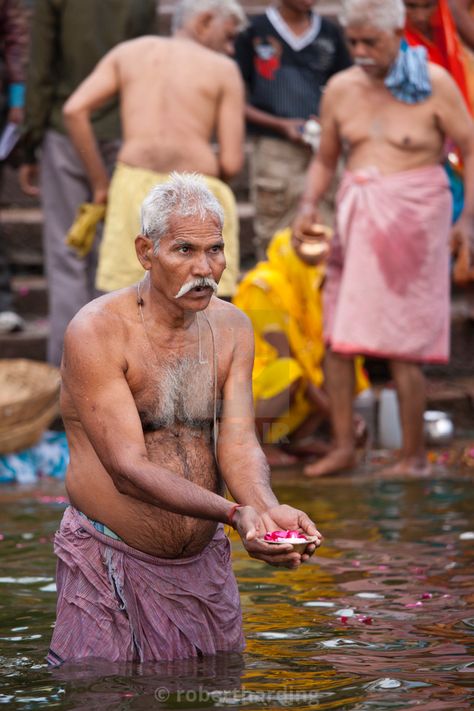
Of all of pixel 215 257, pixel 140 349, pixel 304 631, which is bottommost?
pixel 304 631

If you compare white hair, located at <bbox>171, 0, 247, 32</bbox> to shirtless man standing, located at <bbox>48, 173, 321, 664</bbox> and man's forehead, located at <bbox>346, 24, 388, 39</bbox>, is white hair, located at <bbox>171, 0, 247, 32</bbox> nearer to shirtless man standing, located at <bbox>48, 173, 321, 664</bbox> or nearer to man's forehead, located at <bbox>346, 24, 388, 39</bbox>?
man's forehead, located at <bbox>346, 24, 388, 39</bbox>

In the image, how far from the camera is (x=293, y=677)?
4867mm

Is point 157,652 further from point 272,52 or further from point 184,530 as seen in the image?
point 272,52

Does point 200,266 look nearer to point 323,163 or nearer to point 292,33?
point 323,163

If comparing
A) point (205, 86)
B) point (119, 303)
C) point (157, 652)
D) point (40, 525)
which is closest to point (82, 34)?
point (205, 86)

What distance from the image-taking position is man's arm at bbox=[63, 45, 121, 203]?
8.46m

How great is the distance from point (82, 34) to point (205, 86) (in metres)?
1.22

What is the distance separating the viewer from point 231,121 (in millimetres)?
8492

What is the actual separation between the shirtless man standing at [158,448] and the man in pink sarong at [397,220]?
363 centimetres

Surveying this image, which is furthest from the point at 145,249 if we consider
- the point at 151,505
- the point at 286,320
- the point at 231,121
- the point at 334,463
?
the point at 286,320

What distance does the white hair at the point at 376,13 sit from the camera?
813 cm

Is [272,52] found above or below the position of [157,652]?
above

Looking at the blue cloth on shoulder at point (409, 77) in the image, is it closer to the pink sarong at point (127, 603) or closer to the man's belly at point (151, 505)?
the man's belly at point (151, 505)

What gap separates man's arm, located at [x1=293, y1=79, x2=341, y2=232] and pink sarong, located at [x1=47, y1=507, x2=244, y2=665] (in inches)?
159
